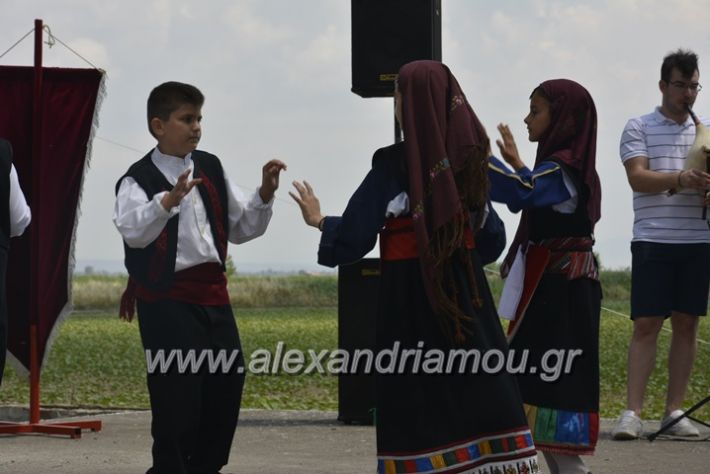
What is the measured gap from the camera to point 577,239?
6.80m

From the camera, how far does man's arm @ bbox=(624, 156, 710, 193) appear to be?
27.6 feet

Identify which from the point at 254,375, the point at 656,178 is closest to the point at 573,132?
the point at 656,178

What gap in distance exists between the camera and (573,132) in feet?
22.1

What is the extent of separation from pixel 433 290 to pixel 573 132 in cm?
155

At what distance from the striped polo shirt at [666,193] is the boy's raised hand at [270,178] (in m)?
2.99

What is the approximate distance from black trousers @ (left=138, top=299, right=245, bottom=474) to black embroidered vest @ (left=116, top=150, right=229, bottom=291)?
0.13 metres

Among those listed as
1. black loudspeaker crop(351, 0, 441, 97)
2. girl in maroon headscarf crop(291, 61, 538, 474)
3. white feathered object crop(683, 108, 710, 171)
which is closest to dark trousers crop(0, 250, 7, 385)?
girl in maroon headscarf crop(291, 61, 538, 474)

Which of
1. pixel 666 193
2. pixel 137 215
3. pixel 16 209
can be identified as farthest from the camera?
pixel 666 193

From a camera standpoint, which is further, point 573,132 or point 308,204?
point 573,132

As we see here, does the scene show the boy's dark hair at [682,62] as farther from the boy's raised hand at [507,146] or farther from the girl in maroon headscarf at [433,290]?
the girl in maroon headscarf at [433,290]

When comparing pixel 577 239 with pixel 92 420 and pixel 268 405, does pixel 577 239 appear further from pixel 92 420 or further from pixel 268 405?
pixel 268 405

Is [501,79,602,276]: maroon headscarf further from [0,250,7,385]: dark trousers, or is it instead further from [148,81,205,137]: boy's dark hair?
[0,250,7,385]: dark trousers

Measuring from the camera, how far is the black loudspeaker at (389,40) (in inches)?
368

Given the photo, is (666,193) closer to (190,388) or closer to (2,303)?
(190,388)
